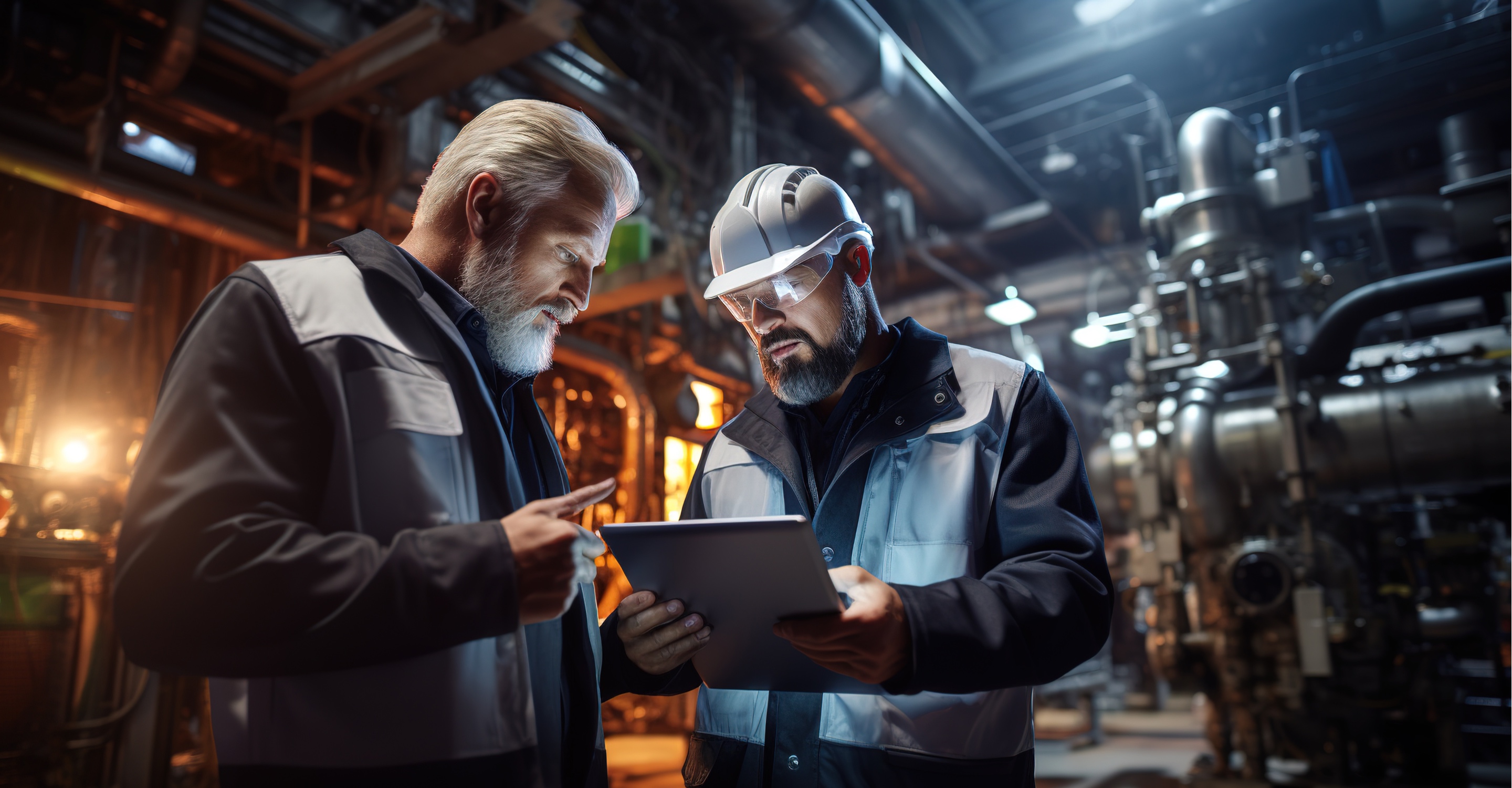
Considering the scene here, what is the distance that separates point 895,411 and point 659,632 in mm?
624

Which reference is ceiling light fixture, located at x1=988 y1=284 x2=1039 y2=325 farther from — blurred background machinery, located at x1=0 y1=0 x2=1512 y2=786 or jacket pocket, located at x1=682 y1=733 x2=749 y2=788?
jacket pocket, located at x1=682 y1=733 x2=749 y2=788

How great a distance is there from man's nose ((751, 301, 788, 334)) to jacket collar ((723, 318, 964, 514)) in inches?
6.4

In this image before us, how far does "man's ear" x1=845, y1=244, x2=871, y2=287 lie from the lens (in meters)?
1.94

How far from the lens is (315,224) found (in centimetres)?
433

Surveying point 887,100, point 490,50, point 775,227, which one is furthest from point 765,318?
point 887,100

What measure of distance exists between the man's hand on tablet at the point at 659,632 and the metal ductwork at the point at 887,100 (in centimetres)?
402

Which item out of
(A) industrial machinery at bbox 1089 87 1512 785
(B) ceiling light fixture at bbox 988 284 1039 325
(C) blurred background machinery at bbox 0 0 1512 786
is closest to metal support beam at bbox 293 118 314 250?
(C) blurred background machinery at bbox 0 0 1512 786

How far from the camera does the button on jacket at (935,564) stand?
134 cm

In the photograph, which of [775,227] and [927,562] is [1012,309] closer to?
[775,227]

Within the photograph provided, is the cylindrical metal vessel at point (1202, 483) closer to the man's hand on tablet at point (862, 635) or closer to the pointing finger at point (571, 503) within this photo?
the man's hand on tablet at point (862, 635)

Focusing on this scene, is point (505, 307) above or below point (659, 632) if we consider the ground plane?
above

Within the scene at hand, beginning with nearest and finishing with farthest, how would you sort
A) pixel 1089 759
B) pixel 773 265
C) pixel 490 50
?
pixel 773 265
pixel 490 50
pixel 1089 759

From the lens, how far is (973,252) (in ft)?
25.1

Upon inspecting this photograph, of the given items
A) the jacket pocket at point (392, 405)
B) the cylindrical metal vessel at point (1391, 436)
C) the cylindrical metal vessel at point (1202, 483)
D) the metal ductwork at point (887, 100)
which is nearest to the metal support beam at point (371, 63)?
the metal ductwork at point (887, 100)
